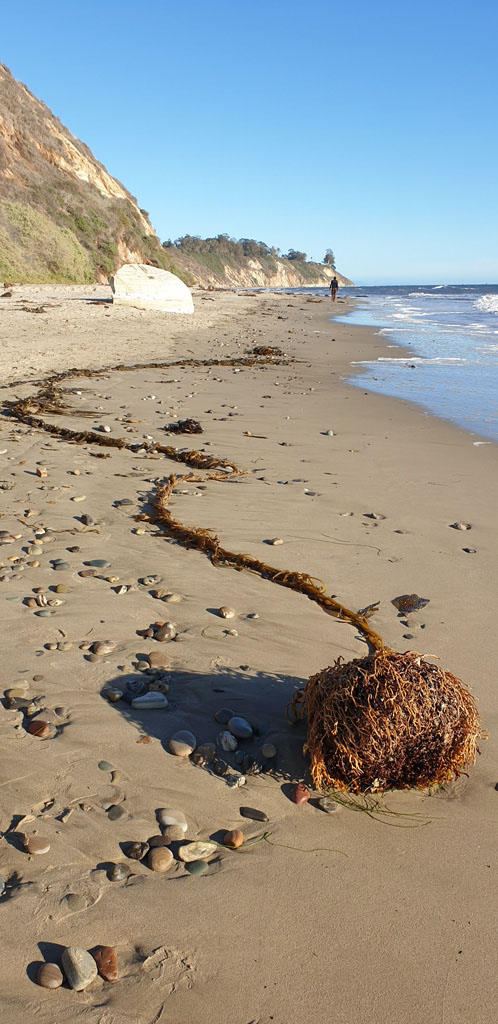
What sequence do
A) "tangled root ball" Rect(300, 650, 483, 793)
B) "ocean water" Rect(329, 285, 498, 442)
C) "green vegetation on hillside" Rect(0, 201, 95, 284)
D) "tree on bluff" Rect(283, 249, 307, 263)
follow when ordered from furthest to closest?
"tree on bluff" Rect(283, 249, 307, 263)
"green vegetation on hillside" Rect(0, 201, 95, 284)
"ocean water" Rect(329, 285, 498, 442)
"tangled root ball" Rect(300, 650, 483, 793)

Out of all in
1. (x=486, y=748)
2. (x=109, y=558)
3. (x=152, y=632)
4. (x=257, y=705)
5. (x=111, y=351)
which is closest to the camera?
(x=486, y=748)

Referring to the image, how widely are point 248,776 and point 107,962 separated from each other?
921mm

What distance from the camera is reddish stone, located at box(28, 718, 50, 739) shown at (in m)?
2.78

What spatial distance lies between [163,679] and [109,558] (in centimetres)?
147

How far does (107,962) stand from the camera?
1.87 meters

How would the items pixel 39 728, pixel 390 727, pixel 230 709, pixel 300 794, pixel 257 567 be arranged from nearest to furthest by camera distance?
pixel 390 727
pixel 300 794
pixel 39 728
pixel 230 709
pixel 257 567

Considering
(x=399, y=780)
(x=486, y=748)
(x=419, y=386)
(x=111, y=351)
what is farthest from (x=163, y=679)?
(x=111, y=351)

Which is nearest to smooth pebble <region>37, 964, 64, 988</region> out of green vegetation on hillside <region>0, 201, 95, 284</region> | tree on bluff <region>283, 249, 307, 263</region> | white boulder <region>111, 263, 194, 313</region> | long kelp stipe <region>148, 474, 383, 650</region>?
long kelp stipe <region>148, 474, 383, 650</region>

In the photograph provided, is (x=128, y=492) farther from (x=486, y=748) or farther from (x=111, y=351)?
(x=111, y=351)

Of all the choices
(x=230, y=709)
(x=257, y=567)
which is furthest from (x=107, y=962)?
(x=257, y=567)

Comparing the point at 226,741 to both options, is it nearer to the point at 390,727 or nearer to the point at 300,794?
the point at 300,794

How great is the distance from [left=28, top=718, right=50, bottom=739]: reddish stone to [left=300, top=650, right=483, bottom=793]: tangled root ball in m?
1.06

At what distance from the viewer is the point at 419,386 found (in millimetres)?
12523

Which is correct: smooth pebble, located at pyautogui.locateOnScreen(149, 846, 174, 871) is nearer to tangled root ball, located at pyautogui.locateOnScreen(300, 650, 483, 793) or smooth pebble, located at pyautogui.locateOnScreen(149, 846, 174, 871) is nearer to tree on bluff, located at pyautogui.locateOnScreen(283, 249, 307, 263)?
tangled root ball, located at pyautogui.locateOnScreen(300, 650, 483, 793)
